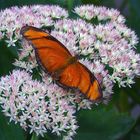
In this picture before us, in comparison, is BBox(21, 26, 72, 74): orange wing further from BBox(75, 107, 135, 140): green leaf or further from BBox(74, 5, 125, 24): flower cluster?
BBox(74, 5, 125, 24): flower cluster

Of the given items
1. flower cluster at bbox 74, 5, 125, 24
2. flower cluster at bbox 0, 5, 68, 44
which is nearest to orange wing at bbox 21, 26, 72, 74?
flower cluster at bbox 0, 5, 68, 44

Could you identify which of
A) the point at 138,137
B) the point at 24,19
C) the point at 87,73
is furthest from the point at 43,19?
the point at 138,137

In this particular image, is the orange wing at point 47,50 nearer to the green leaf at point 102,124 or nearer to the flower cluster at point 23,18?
the flower cluster at point 23,18

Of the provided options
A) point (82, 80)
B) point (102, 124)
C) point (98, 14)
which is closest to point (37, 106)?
point (82, 80)

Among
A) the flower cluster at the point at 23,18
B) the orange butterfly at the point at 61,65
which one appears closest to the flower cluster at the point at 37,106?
the orange butterfly at the point at 61,65

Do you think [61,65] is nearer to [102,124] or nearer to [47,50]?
[47,50]

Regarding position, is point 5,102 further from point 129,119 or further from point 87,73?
point 129,119

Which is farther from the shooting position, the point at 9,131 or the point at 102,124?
the point at 102,124
